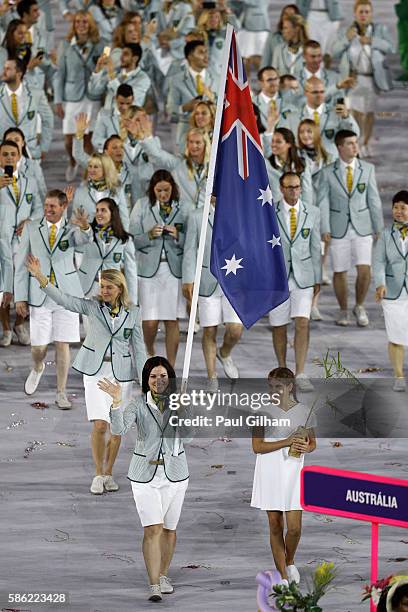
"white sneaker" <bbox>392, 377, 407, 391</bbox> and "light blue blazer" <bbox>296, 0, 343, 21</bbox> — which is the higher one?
"light blue blazer" <bbox>296, 0, 343, 21</bbox>

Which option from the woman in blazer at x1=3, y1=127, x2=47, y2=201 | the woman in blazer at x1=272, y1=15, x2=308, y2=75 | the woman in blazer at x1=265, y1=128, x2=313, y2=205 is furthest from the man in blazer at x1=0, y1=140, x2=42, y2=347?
the woman in blazer at x1=272, y1=15, x2=308, y2=75

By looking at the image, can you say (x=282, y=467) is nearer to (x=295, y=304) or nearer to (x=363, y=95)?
(x=295, y=304)

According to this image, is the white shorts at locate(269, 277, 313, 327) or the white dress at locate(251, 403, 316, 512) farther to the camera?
the white shorts at locate(269, 277, 313, 327)

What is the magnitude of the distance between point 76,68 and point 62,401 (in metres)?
5.67

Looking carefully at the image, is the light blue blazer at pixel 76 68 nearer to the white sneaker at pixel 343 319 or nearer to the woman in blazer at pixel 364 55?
the woman in blazer at pixel 364 55

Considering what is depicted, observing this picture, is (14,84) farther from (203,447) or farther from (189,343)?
(189,343)

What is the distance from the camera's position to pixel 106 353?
49.2 ft

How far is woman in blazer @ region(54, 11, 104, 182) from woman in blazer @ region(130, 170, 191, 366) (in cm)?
456

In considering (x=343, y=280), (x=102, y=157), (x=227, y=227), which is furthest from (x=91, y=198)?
(x=227, y=227)

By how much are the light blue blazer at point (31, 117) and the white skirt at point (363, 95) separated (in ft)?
11.5

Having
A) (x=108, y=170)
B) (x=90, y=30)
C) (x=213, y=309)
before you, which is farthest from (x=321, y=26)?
(x=213, y=309)

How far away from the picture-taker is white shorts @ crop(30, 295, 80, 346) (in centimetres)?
1683

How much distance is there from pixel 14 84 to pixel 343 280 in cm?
379

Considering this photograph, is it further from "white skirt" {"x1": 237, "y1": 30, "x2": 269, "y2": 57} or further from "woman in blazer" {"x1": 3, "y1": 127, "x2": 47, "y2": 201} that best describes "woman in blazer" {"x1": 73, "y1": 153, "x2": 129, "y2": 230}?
"white skirt" {"x1": 237, "y1": 30, "x2": 269, "y2": 57}
